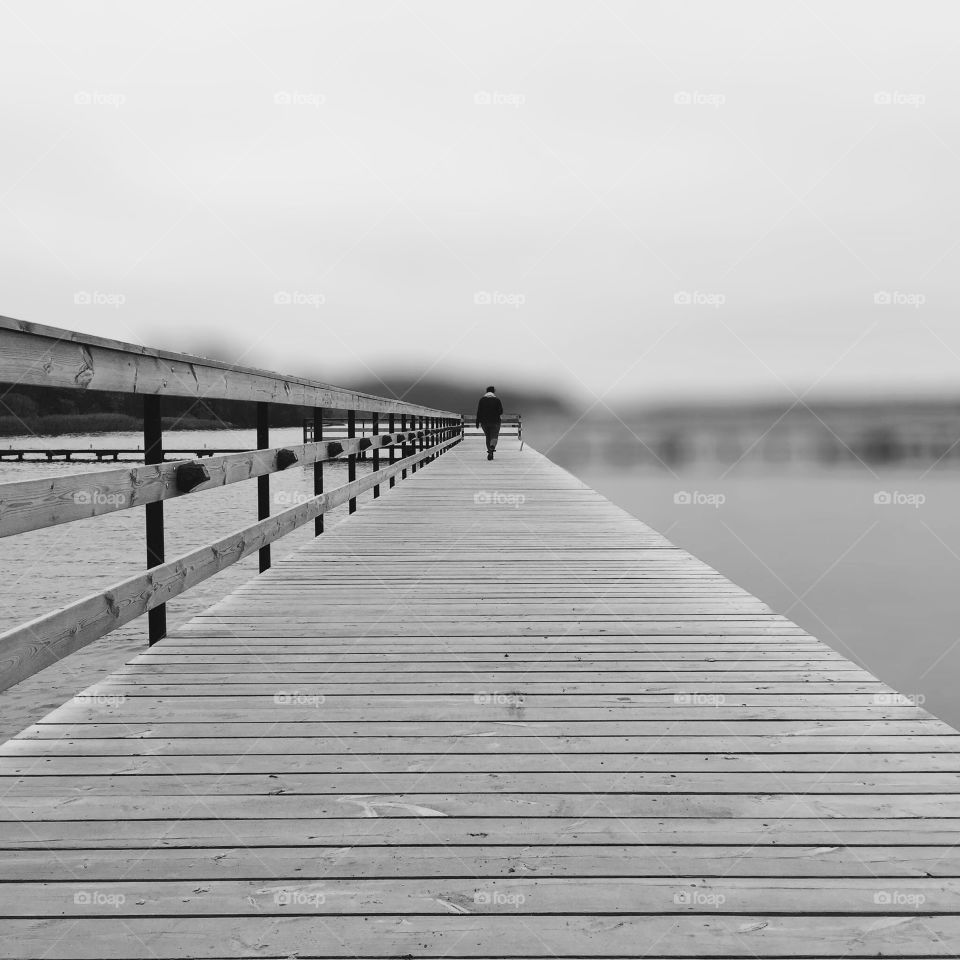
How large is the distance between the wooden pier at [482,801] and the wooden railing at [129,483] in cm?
A: 15

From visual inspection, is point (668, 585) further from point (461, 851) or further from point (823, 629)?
point (823, 629)

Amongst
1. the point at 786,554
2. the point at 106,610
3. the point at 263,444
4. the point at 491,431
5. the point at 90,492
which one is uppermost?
the point at 491,431

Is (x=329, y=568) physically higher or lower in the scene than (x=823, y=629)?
higher

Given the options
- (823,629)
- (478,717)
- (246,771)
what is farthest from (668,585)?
(823,629)

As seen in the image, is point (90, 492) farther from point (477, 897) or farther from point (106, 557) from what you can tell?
point (106, 557)

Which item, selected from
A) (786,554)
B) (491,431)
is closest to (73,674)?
(491,431)

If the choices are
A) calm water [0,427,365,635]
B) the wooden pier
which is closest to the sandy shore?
calm water [0,427,365,635]

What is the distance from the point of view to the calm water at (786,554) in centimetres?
1697

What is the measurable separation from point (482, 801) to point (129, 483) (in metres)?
1.69

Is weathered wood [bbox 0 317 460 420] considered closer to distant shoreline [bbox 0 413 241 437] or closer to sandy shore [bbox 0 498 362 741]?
sandy shore [bbox 0 498 362 741]

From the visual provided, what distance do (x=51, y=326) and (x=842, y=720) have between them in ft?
8.88

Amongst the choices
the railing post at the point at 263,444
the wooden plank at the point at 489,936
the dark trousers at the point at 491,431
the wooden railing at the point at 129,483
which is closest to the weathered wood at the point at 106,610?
the wooden railing at the point at 129,483

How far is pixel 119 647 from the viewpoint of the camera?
10.7m

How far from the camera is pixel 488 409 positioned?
17516 mm
